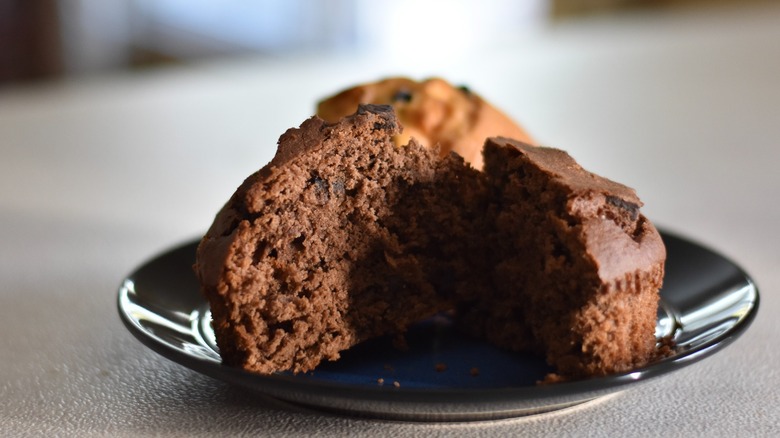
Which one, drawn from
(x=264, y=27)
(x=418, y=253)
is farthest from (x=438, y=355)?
(x=264, y=27)

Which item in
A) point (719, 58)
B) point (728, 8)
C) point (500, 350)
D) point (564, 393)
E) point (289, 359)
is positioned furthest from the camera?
point (728, 8)

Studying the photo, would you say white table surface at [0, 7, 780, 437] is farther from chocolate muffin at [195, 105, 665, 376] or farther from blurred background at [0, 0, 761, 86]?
blurred background at [0, 0, 761, 86]

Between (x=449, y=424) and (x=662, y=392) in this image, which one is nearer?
(x=449, y=424)

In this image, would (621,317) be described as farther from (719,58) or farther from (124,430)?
(719,58)

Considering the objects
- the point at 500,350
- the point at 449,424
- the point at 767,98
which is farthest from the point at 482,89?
the point at 449,424

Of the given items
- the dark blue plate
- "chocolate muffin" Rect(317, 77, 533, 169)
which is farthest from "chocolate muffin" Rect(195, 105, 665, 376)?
"chocolate muffin" Rect(317, 77, 533, 169)

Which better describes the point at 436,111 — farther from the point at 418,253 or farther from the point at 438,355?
the point at 438,355

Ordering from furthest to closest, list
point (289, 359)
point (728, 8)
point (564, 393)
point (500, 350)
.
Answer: point (728, 8), point (500, 350), point (289, 359), point (564, 393)
